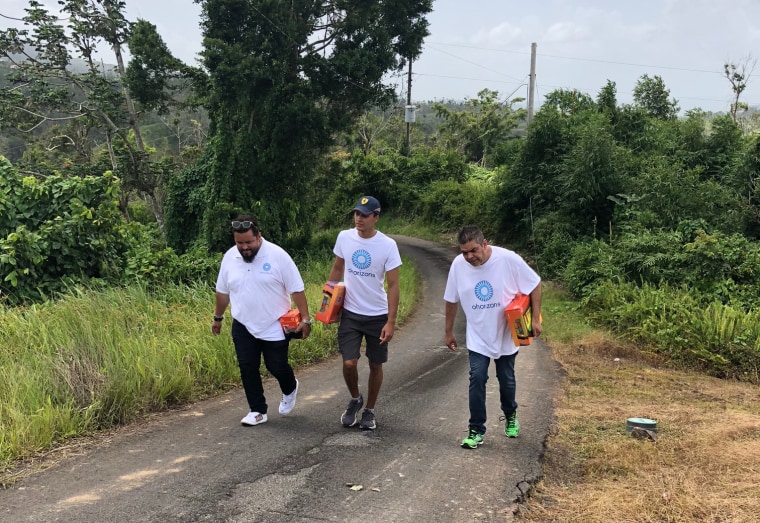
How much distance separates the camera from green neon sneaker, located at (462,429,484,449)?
4.25 metres

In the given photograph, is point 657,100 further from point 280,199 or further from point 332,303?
point 332,303

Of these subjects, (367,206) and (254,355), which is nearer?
(367,206)

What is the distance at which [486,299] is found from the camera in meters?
4.11

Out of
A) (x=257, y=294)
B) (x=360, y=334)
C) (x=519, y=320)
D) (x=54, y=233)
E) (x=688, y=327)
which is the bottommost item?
(x=688, y=327)

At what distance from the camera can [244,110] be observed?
1783cm

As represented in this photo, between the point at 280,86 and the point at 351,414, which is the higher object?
the point at 280,86

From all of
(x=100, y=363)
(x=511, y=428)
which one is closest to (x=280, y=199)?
(x=100, y=363)

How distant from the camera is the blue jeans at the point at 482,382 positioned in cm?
416

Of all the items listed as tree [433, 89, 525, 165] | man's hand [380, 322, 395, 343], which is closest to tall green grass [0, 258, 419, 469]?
man's hand [380, 322, 395, 343]

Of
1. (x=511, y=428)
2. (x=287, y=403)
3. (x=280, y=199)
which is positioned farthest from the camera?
(x=280, y=199)

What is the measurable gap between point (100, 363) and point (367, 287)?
2702 millimetres

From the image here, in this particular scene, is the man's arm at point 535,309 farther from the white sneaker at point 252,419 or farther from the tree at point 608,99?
the tree at point 608,99

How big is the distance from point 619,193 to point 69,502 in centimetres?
1620

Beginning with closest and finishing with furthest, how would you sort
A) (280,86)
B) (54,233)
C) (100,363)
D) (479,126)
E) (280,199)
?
(100,363) → (54,233) → (280,86) → (280,199) → (479,126)
